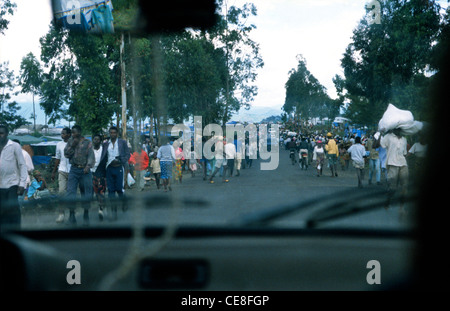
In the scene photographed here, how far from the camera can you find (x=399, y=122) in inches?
55.9

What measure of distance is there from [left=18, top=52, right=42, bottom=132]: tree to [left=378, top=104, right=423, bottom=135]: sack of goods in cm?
106

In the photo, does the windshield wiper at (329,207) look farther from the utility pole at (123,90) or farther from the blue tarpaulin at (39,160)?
the blue tarpaulin at (39,160)

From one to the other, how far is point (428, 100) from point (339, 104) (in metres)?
0.79

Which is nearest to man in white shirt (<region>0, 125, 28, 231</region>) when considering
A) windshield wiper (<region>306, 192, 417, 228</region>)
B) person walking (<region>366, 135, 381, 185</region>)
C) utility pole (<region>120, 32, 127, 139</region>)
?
utility pole (<region>120, 32, 127, 139</region>)

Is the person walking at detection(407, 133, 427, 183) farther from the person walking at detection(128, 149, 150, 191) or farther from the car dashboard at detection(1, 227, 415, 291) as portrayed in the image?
the person walking at detection(128, 149, 150, 191)

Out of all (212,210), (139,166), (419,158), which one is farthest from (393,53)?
(139,166)

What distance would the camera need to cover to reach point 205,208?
4.35 feet

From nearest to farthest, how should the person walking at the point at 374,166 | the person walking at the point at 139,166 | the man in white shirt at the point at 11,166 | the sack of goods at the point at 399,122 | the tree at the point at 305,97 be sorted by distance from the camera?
1. the sack of goods at the point at 399,122
2. the person walking at the point at 139,166
3. the tree at the point at 305,97
4. the person walking at the point at 374,166
5. the man in white shirt at the point at 11,166

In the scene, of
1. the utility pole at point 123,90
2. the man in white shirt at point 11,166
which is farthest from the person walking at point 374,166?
the man in white shirt at point 11,166

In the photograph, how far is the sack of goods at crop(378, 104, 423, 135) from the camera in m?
1.27

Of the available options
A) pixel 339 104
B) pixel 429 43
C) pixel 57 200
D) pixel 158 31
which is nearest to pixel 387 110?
pixel 429 43

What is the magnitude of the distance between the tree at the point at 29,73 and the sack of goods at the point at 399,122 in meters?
1.06

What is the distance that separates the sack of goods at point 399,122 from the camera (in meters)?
1.27
